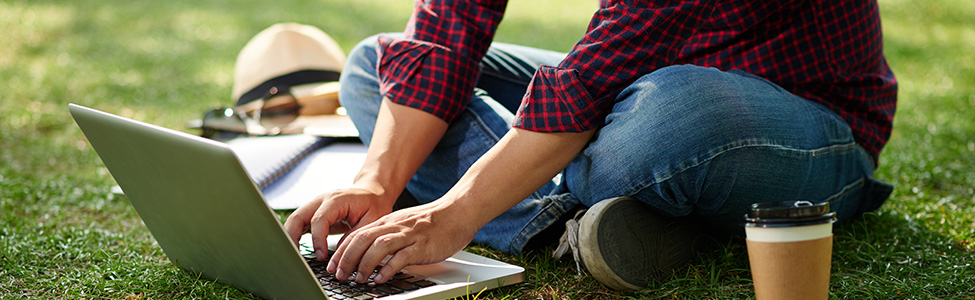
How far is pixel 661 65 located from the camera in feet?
4.39

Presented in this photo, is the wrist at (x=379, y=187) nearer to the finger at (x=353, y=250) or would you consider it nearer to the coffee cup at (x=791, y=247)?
the finger at (x=353, y=250)

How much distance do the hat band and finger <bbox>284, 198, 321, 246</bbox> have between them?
1.41 m

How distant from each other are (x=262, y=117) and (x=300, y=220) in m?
1.16

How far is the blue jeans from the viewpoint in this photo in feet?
4.06

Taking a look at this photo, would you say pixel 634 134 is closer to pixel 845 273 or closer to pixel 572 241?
pixel 572 241

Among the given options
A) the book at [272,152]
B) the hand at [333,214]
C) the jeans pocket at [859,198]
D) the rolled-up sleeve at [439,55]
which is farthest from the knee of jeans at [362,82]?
the jeans pocket at [859,198]

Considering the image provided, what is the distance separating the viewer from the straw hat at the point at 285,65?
104 inches

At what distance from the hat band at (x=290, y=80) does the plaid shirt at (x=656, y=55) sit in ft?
3.56

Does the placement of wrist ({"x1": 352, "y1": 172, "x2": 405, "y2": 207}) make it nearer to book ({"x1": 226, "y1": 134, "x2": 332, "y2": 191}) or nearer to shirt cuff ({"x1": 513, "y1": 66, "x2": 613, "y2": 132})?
shirt cuff ({"x1": 513, "y1": 66, "x2": 613, "y2": 132})

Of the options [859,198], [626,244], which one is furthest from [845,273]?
[626,244]

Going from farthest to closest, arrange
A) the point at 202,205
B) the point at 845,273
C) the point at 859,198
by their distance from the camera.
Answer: the point at 859,198, the point at 845,273, the point at 202,205

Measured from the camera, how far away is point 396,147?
151 cm

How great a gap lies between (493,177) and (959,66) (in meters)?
3.53

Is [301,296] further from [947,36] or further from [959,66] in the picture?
[947,36]
